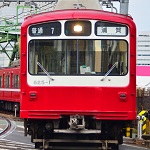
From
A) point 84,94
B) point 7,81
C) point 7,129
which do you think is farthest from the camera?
point 7,81

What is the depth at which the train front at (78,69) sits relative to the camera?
895 centimetres

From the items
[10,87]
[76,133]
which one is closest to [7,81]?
[10,87]

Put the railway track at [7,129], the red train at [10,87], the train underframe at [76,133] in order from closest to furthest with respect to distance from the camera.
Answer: the train underframe at [76,133], the railway track at [7,129], the red train at [10,87]

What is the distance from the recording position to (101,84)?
29.4ft

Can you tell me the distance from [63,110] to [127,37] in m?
2.09

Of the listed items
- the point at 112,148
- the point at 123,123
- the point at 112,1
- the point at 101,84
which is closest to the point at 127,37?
the point at 101,84

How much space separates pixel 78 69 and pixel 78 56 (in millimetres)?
278

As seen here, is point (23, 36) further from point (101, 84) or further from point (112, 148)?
point (112, 148)

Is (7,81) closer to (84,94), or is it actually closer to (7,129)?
(7,129)

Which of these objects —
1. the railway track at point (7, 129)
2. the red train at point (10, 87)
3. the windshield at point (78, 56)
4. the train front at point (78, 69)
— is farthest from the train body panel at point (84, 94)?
the red train at point (10, 87)

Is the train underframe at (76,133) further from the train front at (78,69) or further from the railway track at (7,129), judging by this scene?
the railway track at (7,129)

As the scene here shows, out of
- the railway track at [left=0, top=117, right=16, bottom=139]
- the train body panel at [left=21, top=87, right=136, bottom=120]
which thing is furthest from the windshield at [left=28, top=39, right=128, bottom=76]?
the railway track at [left=0, top=117, right=16, bottom=139]

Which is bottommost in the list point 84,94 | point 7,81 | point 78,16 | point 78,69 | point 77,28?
point 7,81

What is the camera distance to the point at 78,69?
29.4 ft
